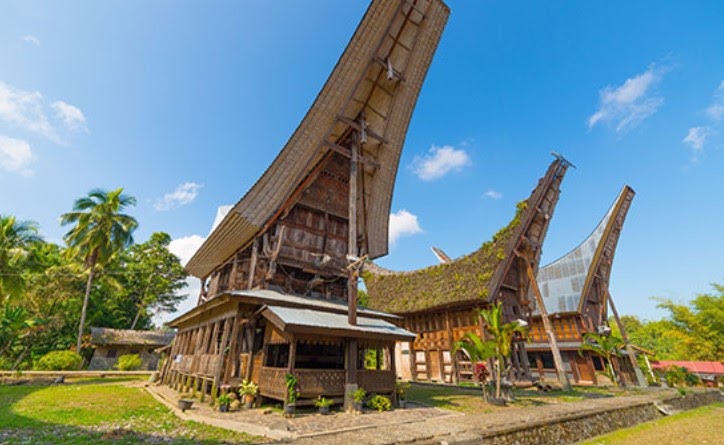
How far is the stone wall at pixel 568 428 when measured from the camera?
6.56 meters

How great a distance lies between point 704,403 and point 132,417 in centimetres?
2347

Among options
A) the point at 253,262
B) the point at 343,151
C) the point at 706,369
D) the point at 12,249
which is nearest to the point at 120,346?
the point at 12,249

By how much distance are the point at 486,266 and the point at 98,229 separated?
2742 centimetres

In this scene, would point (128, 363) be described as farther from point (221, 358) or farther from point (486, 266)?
point (486, 266)

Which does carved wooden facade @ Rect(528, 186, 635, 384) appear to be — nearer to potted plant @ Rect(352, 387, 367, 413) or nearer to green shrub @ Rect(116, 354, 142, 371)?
potted plant @ Rect(352, 387, 367, 413)

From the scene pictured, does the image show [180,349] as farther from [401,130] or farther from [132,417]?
[401,130]

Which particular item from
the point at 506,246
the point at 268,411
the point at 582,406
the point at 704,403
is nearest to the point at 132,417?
the point at 268,411

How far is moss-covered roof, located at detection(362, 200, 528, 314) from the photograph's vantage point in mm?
17172

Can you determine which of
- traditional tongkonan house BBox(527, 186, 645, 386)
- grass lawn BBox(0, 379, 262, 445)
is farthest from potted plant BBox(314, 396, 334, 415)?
traditional tongkonan house BBox(527, 186, 645, 386)

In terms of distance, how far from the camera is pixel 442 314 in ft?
61.3

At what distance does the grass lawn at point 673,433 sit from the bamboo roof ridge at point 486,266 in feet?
24.0

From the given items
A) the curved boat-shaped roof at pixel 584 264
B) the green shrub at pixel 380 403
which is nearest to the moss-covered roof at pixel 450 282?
the green shrub at pixel 380 403

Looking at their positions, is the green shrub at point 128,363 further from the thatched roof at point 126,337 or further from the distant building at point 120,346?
the thatched roof at point 126,337

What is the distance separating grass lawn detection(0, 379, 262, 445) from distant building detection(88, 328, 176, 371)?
17.8 meters
